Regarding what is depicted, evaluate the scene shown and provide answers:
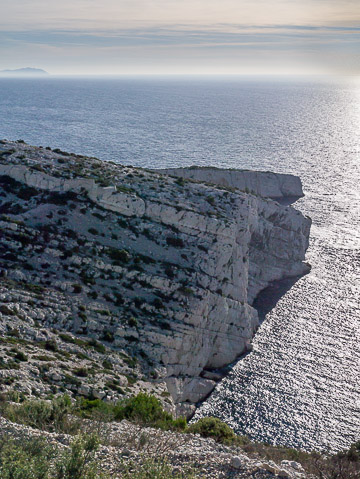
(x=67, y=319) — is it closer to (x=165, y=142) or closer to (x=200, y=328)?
(x=200, y=328)

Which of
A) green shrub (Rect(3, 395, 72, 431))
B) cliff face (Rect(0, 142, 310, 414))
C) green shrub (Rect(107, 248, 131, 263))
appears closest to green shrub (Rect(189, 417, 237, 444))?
cliff face (Rect(0, 142, 310, 414))

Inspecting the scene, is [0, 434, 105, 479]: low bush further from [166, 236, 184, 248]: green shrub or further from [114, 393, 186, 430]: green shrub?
[166, 236, 184, 248]: green shrub

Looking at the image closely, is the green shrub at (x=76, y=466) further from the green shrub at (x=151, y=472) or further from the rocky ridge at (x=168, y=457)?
the green shrub at (x=151, y=472)

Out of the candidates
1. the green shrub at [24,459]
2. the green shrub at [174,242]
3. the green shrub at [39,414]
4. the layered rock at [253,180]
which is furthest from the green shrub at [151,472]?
the layered rock at [253,180]

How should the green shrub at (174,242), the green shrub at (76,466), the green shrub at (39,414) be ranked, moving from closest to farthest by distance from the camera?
the green shrub at (76,466) → the green shrub at (39,414) → the green shrub at (174,242)

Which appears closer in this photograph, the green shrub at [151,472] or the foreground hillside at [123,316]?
the green shrub at [151,472]

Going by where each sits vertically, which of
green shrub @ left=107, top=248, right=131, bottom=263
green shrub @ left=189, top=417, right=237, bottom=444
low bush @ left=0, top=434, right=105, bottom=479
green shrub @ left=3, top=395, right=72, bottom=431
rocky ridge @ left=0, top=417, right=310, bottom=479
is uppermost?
green shrub @ left=107, top=248, right=131, bottom=263

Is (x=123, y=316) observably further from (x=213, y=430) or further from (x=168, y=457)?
(x=168, y=457)

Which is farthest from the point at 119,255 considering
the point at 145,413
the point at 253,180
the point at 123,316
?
the point at 253,180
